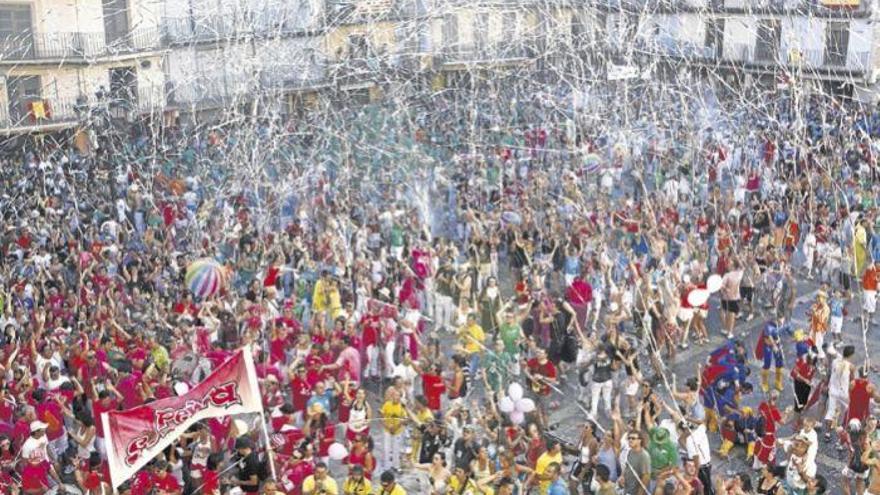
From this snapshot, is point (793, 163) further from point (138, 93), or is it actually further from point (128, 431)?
point (138, 93)

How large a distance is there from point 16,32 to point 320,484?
24623mm

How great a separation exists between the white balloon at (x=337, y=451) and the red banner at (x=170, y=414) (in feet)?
2.50

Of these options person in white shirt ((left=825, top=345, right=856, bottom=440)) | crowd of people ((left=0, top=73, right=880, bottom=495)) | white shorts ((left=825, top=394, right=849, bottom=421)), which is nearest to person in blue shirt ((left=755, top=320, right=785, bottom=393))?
crowd of people ((left=0, top=73, right=880, bottom=495))

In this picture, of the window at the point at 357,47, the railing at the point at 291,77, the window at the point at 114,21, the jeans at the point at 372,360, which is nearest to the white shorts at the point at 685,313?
the jeans at the point at 372,360

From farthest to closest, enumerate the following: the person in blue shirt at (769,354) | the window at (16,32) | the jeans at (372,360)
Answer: the window at (16,32), the jeans at (372,360), the person in blue shirt at (769,354)

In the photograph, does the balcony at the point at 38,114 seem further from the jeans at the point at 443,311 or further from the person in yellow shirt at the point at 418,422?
the person in yellow shirt at the point at 418,422

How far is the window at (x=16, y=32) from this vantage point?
28.9 metres

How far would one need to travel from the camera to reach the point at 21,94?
2912 centimetres

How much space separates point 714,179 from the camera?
19.3 metres

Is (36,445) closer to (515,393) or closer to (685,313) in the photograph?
(515,393)

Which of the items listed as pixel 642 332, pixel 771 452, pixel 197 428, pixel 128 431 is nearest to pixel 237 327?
pixel 197 428

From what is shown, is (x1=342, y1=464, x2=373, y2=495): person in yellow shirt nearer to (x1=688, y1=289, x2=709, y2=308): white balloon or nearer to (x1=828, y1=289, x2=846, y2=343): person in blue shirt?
(x1=688, y1=289, x2=709, y2=308): white balloon

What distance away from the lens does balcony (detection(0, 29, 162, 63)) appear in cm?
2895

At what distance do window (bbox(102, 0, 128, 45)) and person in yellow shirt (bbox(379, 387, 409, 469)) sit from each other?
78.6ft
